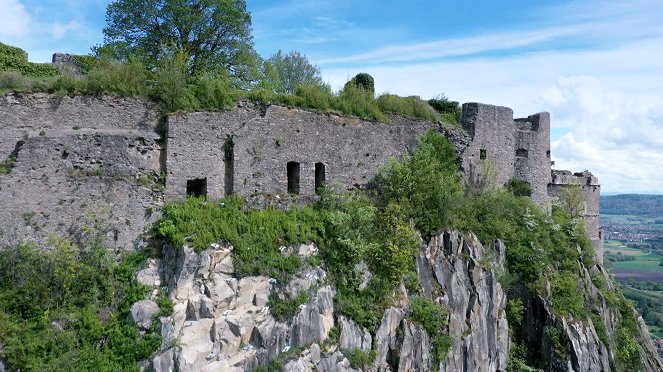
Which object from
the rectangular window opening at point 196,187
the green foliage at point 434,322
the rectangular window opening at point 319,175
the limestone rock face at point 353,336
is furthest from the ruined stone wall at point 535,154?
the rectangular window opening at point 196,187

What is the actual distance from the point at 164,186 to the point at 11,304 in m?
4.60

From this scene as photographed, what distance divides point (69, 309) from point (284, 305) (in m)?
5.04

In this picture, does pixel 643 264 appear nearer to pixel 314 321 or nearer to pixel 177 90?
pixel 314 321

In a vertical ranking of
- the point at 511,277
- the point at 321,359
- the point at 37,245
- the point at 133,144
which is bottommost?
the point at 321,359

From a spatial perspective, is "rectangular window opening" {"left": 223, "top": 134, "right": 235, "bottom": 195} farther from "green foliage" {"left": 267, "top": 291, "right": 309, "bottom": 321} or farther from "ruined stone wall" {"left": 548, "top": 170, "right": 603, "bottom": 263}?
"ruined stone wall" {"left": 548, "top": 170, "right": 603, "bottom": 263}

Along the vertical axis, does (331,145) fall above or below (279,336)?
above

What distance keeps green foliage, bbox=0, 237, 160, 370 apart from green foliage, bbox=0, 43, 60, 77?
18.2ft

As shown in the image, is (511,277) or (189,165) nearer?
(189,165)

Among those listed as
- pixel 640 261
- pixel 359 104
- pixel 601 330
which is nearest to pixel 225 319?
pixel 359 104

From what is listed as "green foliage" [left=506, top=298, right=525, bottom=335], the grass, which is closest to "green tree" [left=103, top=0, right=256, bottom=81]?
"green foliage" [left=506, top=298, right=525, bottom=335]

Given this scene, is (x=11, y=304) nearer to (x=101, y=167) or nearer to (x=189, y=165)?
(x=101, y=167)

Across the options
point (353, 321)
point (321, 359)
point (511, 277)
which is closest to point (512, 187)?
point (511, 277)

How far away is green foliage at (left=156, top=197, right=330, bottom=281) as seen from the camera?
1336cm

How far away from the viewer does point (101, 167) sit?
13812 mm
